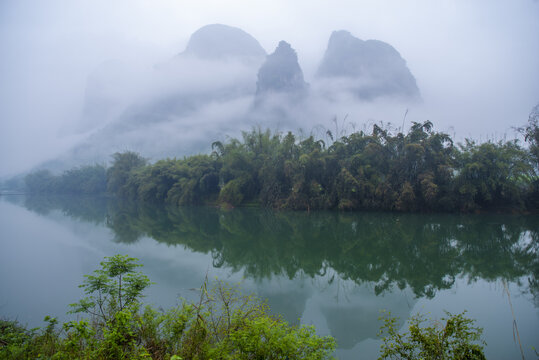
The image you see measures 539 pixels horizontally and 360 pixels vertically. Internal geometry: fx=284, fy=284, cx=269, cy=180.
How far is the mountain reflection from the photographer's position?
6.51m

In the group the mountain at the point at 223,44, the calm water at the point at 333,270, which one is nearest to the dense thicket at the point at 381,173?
the calm water at the point at 333,270

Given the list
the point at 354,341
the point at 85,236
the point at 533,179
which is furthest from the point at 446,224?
the point at 85,236

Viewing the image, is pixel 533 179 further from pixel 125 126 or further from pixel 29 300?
pixel 125 126

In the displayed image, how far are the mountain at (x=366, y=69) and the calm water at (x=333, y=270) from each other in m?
105

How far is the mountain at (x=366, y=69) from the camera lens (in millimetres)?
106750

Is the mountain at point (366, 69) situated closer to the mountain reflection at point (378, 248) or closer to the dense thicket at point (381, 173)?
the dense thicket at point (381, 173)

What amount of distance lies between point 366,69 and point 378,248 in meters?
119

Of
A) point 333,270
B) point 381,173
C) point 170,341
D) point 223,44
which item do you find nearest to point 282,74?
point 223,44

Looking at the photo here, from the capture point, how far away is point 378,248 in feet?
29.3

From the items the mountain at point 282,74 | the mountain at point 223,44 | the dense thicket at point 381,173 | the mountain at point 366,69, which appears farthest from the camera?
the mountain at point 223,44

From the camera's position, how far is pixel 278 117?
3851 inches

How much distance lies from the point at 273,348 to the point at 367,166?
18.1 meters

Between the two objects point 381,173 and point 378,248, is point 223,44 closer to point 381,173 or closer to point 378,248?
point 381,173

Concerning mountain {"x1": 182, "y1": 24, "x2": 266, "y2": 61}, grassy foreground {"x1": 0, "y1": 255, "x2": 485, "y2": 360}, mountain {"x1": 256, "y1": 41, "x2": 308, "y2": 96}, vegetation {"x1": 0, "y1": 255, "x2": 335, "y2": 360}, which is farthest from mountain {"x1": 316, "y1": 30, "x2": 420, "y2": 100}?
vegetation {"x1": 0, "y1": 255, "x2": 335, "y2": 360}
